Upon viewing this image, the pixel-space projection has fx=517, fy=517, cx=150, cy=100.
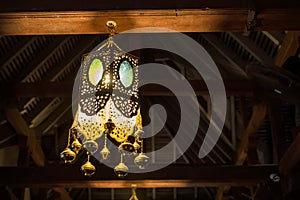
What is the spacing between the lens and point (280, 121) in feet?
22.4

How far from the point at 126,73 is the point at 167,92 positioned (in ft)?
8.51

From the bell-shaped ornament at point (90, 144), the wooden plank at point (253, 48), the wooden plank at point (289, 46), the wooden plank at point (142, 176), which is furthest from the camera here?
the wooden plank at point (253, 48)

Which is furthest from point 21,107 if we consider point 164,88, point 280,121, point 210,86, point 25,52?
point 280,121

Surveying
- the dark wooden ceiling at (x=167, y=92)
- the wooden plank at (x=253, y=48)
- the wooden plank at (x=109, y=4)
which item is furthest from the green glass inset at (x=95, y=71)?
the wooden plank at (x=253, y=48)

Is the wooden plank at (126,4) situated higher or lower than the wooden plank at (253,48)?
lower

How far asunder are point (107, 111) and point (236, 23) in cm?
140

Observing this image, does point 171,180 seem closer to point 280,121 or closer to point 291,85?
point 280,121

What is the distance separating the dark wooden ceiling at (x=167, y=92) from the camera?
367 cm

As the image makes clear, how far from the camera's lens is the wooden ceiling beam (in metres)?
3.64

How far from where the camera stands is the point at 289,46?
636 centimetres

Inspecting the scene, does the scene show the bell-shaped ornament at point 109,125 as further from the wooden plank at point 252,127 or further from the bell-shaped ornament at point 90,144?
the wooden plank at point 252,127

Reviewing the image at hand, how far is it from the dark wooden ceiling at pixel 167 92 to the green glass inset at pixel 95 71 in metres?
0.31

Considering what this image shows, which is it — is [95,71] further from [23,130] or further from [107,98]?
[23,130]

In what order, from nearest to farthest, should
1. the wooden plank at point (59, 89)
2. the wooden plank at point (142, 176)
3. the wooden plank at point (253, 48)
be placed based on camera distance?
the wooden plank at point (142, 176), the wooden plank at point (59, 89), the wooden plank at point (253, 48)
